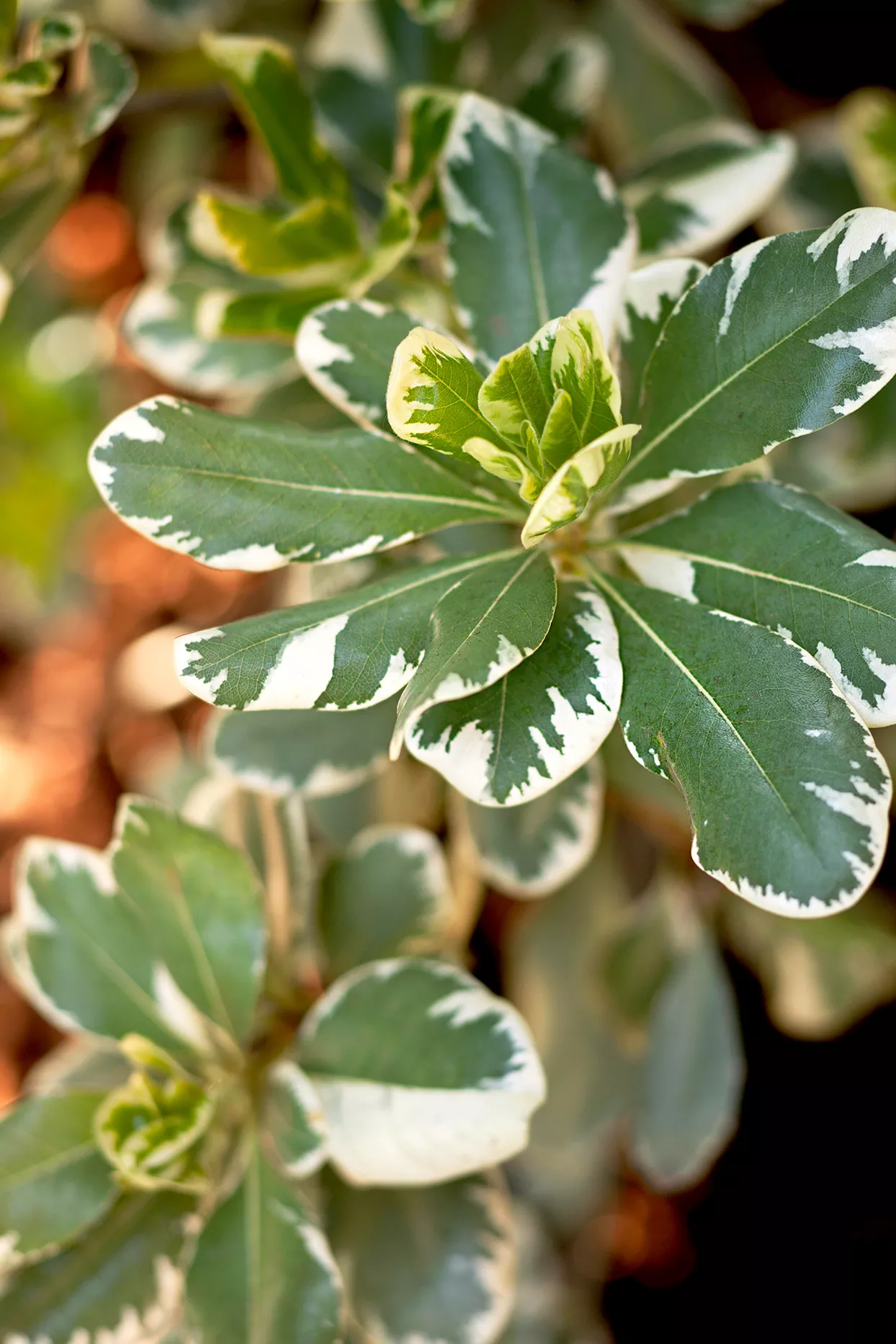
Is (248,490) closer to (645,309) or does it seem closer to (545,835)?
(645,309)

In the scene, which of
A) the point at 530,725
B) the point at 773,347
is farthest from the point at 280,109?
the point at 530,725

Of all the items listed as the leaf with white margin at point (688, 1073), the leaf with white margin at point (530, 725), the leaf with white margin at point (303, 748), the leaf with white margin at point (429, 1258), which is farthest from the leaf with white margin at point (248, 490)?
the leaf with white margin at point (688, 1073)

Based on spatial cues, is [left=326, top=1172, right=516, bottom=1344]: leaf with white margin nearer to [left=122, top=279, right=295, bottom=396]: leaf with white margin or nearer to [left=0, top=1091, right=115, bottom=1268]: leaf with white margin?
[left=0, top=1091, right=115, bottom=1268]: leaf with white margin

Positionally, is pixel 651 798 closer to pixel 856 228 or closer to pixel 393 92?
pixel 856 228

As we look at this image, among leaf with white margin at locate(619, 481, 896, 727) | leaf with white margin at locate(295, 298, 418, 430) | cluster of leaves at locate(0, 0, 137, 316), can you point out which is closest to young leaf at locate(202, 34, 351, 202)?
cluster of leaves at locate(0, 0, 137, 316)

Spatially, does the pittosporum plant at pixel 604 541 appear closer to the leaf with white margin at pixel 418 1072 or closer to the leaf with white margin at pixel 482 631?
the leaf with white margin at pixel 482 631

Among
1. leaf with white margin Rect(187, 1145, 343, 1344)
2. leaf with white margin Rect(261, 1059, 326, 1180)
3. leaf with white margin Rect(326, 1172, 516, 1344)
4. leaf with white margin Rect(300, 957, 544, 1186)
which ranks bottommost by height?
leaf with white margin Rect(326, 1172, 516, 1344)

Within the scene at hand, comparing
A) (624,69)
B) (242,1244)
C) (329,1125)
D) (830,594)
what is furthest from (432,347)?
(624,69)
